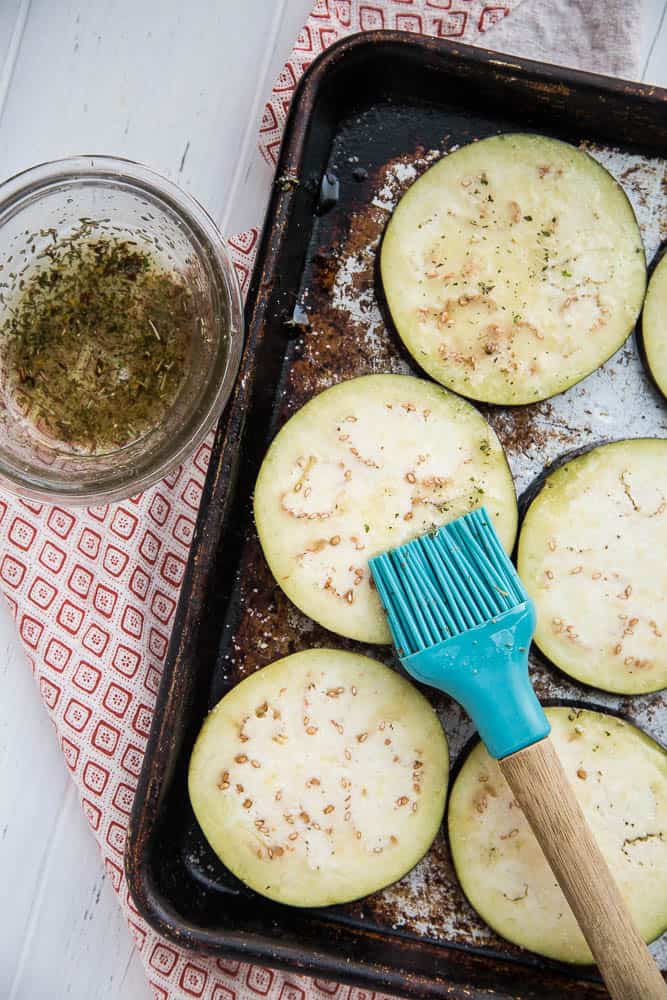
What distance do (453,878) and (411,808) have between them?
203mm

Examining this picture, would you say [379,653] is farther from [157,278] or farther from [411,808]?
[157,278]

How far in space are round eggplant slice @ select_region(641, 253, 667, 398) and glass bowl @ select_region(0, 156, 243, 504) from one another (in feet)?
2.89

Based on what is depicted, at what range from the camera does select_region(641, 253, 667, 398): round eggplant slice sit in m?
1.86

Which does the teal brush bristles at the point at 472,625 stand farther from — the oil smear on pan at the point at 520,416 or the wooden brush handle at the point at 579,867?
the oil smear on pan at the point at 520,416

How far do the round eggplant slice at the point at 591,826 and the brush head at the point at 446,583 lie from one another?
0.33 metres

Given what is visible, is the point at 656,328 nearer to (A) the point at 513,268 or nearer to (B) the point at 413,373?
(A) the point at 513,268

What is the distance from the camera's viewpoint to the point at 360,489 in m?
1.81

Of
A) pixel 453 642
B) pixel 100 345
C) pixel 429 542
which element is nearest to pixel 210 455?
pixel 100 345

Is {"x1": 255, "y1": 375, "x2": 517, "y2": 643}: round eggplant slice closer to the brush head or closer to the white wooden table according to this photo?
the brush head

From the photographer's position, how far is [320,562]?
181cm

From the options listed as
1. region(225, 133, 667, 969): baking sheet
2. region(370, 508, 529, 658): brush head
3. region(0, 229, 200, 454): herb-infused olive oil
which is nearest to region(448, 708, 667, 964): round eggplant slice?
region(225, 133, 667, 969): baking sheet

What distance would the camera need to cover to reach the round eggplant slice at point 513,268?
1.85m

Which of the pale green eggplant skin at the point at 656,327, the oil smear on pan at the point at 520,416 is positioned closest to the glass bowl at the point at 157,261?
the oil smear on pan at the point at 520,416

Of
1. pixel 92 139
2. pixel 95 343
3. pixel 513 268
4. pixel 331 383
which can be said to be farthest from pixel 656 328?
pixel 92 139
